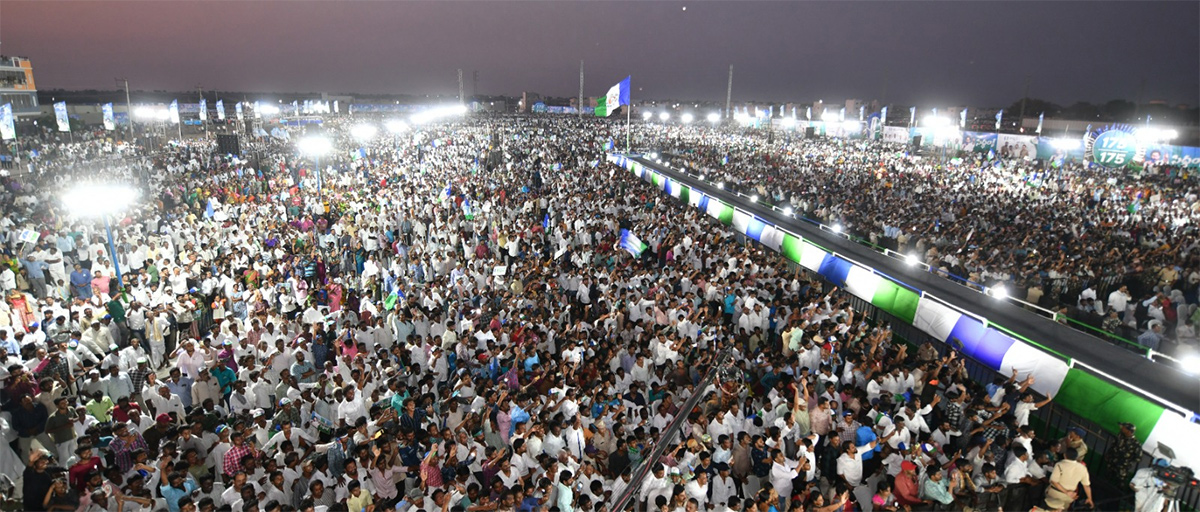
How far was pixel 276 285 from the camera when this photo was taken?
11852 millimetres

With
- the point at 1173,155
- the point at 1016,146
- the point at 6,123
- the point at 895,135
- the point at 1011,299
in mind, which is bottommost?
the point at 1011,299

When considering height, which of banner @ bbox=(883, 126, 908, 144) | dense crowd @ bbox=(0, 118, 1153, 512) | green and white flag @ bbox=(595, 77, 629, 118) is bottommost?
dense crowd @ bbox=(0, 118, 1153, 512)

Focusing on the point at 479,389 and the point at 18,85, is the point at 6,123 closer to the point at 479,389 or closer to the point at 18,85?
the point at 479,389

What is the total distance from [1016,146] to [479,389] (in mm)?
42700

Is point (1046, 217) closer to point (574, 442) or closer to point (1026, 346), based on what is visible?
point (1026, 346)

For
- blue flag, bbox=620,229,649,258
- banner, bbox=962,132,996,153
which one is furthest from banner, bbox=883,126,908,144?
blue flag, bbox=620,229,649,258

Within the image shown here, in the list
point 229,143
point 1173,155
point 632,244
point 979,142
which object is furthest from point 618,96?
point 979,142

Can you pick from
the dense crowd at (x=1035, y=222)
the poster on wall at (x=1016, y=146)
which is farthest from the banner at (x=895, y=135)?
the dense crowd at (x=1035, y=222)

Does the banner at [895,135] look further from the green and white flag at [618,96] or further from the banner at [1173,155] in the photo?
the green and white flag at [618,96]

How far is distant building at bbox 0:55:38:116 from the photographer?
5281 centimetres

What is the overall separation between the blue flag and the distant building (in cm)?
6389

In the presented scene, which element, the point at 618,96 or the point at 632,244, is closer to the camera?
the point at 632,244

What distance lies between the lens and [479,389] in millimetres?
7625

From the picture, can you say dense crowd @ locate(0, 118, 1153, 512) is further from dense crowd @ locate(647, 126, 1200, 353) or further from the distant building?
the distant building
